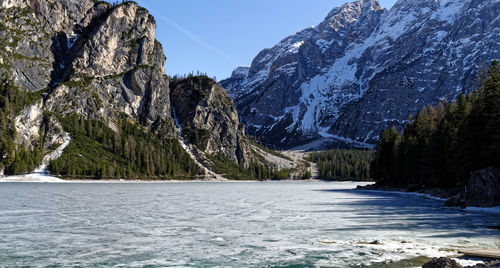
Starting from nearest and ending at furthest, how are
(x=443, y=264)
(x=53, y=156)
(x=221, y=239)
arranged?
(x=443, y=264), (x=221, y=239), (x=53, y=156)

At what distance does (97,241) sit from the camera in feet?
73.4

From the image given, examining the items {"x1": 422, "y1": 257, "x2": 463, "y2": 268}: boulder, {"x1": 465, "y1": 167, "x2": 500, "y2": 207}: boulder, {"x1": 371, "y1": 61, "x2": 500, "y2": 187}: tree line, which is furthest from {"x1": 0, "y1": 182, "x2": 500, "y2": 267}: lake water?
{"x1": 371, "y1": 61, "x2": 500, "y2": 187}: tree line

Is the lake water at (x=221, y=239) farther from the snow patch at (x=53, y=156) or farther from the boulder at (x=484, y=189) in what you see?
the snow patch at (x=53, y=156)

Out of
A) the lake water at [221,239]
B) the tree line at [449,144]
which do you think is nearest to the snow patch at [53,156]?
the lake water at [221,239]

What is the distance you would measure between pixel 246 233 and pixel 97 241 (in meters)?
10.0

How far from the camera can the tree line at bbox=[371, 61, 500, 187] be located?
56.5m

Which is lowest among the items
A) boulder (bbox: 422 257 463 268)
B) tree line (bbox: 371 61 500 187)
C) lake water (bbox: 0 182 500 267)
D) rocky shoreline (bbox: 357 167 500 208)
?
lake water (bbox: 0 182 500 267)

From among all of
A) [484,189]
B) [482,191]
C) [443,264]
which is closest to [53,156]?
[482,191]

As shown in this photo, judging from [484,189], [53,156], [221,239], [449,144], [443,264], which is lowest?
[221,239]

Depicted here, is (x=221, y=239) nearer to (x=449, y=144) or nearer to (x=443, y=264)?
(x=443, y=264)

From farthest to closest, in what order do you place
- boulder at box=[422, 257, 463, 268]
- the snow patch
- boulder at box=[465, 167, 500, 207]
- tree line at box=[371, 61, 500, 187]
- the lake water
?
the snow patch → tree line at box=[371, 61, 500, 187] → boulder at box=[465, 167, 500, 207] → the lake water → boulder at box=[422, 257, 463, 268]

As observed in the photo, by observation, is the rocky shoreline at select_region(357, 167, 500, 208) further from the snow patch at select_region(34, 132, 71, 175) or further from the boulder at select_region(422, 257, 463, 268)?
the snow patch at select_region(34, 132, 71, 175)

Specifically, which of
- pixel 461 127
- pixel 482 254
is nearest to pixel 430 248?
pixel 482 254

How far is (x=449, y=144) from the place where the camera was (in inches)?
2835
